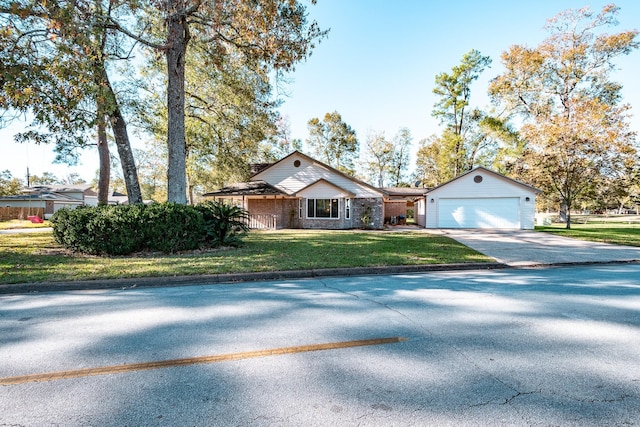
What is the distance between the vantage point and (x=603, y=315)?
450 centimetres

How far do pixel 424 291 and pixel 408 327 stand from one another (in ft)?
6.70

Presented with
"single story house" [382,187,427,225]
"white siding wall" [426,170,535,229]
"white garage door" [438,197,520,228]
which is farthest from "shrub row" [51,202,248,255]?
"single story house" [382,187,427,225]

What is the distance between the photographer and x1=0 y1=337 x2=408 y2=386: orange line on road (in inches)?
112

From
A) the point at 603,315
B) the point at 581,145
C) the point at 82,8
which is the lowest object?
the point at 603,315

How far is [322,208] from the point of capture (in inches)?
900

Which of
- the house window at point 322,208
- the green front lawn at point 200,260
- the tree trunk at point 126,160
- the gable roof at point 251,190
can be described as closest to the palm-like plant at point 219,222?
the green front lawn at point 200,260

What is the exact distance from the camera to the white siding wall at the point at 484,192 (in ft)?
72.7

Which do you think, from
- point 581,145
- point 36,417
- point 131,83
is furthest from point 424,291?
point 581,145

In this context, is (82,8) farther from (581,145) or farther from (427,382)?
(581,145)

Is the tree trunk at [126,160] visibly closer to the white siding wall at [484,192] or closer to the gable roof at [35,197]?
the white siding wall at [484,192]

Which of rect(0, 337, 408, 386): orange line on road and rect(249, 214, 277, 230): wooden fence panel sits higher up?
rect(249, 214, 277, 230): wooden fence panel

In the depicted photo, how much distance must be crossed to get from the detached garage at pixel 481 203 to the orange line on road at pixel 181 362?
21.1m

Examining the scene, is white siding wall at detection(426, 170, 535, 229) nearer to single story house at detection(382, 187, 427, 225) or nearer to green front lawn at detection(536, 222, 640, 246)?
green front lawn at detection(536, 222, 640, 246)

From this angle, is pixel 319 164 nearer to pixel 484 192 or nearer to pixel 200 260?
pixel 484 192
